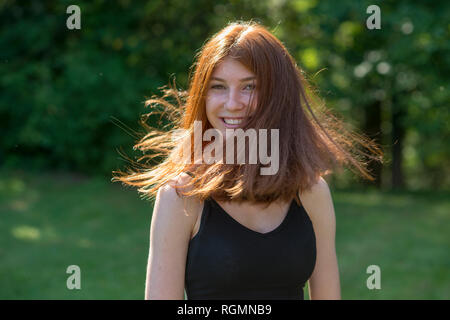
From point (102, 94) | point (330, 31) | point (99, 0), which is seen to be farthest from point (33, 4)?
point (330, 31)

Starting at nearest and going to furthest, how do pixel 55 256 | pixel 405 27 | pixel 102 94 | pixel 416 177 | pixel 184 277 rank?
pixel 184 277
pixel 55 256
pixel 405 27
pixel 102 94
pixel 416 177

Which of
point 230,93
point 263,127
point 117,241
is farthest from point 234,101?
point 117,241

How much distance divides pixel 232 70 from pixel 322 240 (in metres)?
0.70

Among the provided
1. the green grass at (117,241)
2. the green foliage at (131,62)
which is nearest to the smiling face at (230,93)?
the green grass at (117,241)

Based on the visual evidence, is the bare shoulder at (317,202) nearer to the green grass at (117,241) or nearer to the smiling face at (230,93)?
the smiling face at (230,93)

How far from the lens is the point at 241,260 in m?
1.70

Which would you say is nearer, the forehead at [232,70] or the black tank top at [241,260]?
the black tank top at [241,260]

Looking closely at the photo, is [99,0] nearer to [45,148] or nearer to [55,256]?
[45,148]

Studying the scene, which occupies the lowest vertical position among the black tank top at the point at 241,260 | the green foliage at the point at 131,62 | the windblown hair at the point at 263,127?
the black tank top at the point at 241,260

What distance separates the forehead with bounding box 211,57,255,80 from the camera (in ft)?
6.01

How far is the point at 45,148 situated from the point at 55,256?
4275 mm

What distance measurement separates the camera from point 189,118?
2.02 metres

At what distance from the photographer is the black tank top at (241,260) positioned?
170cm

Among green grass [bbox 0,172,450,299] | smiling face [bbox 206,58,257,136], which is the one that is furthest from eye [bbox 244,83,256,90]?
green grass [bbox 0,172,450,299]
